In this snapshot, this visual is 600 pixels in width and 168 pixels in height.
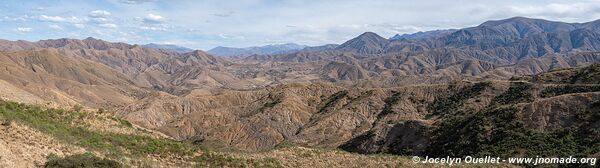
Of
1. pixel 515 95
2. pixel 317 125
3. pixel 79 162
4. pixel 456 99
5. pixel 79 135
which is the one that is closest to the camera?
pixel 79 162

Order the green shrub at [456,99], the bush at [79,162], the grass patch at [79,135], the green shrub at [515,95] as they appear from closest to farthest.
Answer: the bush at [79,162] → the grass patch at [79,135] → the green shrub at [515,95] → the green shrub at [456,99]

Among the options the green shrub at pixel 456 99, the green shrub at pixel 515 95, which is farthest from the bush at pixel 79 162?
the green shrub at pixel 456 99

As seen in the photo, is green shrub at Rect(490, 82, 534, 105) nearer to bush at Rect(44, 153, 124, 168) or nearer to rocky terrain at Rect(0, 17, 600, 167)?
rocky terrain at Rect(0, 17, 600, 167)

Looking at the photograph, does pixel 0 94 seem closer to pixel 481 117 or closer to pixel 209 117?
pixel 481 117

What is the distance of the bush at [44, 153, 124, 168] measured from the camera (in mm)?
18984

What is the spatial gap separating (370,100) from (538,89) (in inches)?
1526

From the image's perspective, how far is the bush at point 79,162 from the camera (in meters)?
19.0

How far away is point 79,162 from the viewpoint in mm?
19375

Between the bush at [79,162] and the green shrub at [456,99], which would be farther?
the green shrub at [456,99]


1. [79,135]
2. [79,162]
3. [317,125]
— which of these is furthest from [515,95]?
[79,162]

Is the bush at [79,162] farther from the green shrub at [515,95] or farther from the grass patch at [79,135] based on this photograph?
the green shrub at [515,95]

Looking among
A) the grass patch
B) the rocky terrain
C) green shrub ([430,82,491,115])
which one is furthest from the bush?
green shrub ([430,82,491,115])

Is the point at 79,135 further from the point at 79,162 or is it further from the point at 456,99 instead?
the point at 456,99

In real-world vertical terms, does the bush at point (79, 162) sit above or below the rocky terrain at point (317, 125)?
above
